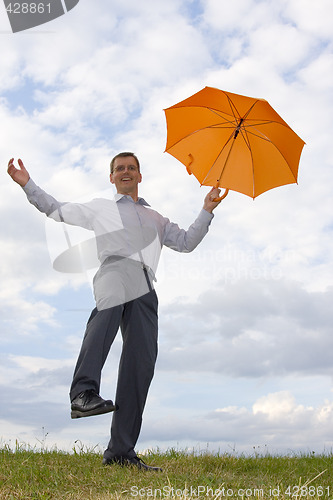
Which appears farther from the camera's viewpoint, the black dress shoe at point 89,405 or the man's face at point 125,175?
the man's face at point 125,175

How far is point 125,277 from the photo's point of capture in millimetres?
5953

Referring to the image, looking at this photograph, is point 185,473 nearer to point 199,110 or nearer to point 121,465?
point 121,465

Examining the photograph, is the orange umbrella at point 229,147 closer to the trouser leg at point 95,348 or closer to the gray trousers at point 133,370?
the gray trousers at point 133,370

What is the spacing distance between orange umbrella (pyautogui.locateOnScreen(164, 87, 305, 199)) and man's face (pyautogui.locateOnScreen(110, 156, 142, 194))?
0.49 m

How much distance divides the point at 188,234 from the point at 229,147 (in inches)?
44.0

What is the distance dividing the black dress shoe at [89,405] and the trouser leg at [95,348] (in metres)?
0.07

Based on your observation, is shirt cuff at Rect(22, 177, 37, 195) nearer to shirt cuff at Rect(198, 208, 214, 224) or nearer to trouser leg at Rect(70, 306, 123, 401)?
trouser leg at Rect(70, 306, 123, 401)

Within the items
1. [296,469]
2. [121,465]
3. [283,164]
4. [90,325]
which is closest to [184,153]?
[283,164]

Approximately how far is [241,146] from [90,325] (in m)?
2.67

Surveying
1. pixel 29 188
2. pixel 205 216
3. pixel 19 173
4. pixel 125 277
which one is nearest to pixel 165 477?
pixel 125 277

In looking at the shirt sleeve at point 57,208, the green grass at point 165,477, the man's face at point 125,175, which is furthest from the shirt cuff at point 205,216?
the green grass at point 165,477

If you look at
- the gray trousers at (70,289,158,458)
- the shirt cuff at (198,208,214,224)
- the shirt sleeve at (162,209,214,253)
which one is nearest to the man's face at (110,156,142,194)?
the shirt sleeve at (162,209,214,253)

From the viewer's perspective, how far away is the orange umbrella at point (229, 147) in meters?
6.54

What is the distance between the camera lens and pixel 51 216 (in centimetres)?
598
